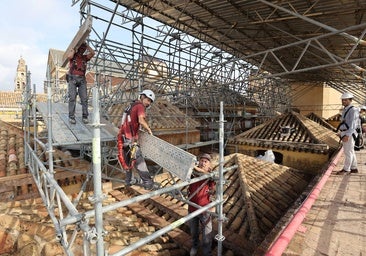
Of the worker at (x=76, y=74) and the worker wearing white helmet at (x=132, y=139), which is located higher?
the worker at (x=76, y=74)

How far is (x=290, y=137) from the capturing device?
43.9 ft

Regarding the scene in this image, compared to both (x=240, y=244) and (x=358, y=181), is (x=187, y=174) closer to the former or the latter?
(x=240, y=244)

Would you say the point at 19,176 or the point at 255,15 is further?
the point at 255,15

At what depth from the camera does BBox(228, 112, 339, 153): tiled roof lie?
12.1 metres

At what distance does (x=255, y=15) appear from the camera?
10172 mm

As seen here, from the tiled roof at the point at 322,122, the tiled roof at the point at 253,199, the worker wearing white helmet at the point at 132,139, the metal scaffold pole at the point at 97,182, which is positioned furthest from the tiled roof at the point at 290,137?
the metal scaffold pole at the point at 97,182

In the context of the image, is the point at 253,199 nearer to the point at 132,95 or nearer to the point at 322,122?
the point at 132,95

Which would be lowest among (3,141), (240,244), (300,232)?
(240,244)

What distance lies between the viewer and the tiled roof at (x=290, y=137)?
39.9ft

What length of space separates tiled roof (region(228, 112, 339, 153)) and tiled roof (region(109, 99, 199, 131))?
3740mm

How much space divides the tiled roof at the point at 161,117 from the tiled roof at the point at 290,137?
3.74m

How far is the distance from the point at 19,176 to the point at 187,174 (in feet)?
17.3

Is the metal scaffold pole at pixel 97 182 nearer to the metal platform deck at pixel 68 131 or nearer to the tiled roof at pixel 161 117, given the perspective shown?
the metal platform deck at pixel 68 131

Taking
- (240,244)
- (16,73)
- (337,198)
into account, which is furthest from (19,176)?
(16,73)
